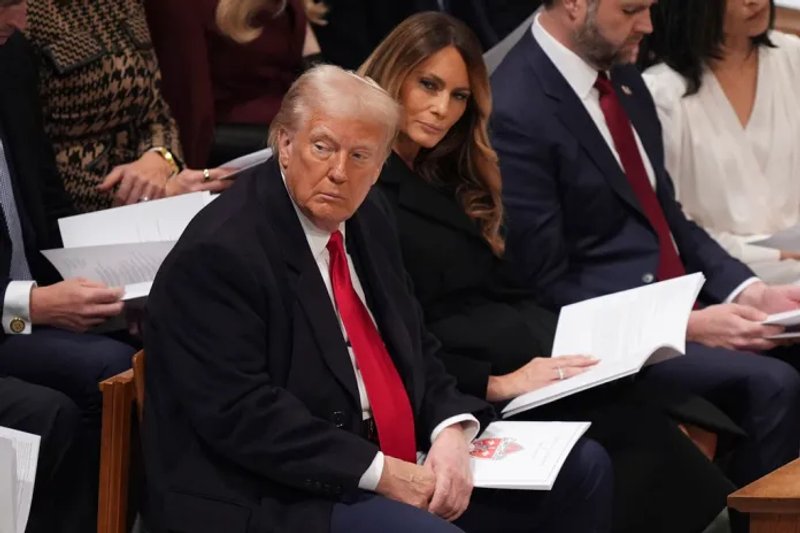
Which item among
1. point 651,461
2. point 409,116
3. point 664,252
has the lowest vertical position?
point 651,461

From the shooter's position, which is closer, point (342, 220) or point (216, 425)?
point (216, 425)

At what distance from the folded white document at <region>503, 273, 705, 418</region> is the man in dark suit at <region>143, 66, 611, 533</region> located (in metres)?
0.29

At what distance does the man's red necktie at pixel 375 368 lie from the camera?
2.83 meters

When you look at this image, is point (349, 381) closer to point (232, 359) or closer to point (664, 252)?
point (232, 359)

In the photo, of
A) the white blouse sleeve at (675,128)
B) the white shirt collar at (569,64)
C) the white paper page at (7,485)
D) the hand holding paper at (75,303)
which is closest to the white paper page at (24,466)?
the white paper page at (7,485)

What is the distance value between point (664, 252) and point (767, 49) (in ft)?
2.96

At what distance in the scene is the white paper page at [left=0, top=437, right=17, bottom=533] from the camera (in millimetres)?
2643

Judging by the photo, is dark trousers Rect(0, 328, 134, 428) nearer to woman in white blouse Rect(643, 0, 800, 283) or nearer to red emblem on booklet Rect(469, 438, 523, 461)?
red emblem on booklet Rect(469, 438, 523, 461)

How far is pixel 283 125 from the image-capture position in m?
2.83

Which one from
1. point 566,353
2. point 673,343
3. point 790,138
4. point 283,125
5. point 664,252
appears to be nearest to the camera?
point 283,125

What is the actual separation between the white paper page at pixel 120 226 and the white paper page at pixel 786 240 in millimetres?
1653

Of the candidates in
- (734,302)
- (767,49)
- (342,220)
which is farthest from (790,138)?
(342,220)

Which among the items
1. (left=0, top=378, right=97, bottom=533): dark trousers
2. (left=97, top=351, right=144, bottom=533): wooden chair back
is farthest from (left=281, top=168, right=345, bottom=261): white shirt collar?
(left=0, top=378, right=97, bottom=533): dark trousers

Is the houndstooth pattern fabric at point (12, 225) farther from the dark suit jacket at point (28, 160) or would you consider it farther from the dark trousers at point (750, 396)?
the dark trousers at point (750, 396)
